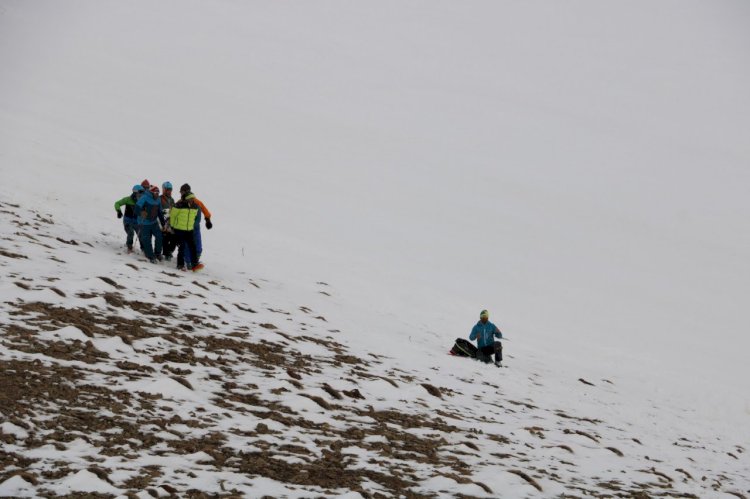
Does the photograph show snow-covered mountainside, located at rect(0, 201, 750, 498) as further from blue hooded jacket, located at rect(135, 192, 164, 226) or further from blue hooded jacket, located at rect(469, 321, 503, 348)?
blue hooded jacket, located at rect(135, 192, 164, 226)

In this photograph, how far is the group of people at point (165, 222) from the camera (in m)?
16.1

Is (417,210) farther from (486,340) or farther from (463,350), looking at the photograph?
(463,350)

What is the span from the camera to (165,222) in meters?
16.4

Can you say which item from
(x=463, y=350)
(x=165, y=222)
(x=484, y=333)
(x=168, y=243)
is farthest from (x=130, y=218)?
(x=484, y=333)

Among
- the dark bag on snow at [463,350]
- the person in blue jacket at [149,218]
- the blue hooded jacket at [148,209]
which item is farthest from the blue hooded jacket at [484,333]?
the blue hooded jacket at [148,209]

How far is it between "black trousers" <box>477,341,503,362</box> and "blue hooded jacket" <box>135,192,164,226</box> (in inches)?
315

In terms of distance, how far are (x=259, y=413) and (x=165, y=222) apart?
9243 millimetres

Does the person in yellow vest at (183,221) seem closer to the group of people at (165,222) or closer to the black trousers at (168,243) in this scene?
the group of people at (165,222)

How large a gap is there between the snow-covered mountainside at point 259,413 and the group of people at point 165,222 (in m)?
1.11

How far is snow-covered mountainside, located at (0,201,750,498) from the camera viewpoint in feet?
21.0

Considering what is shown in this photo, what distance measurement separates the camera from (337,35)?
135000 mm

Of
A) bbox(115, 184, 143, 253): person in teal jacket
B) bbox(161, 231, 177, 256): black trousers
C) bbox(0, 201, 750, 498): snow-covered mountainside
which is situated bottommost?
bbox(0, 201, 750, 498): snow-covered mountainside

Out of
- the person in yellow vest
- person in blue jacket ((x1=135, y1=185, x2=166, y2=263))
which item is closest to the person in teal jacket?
person in blue jacket ((x1=135, y1=185, x2=166, y2=263))

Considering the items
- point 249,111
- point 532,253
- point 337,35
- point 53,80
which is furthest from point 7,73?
point 337,35
